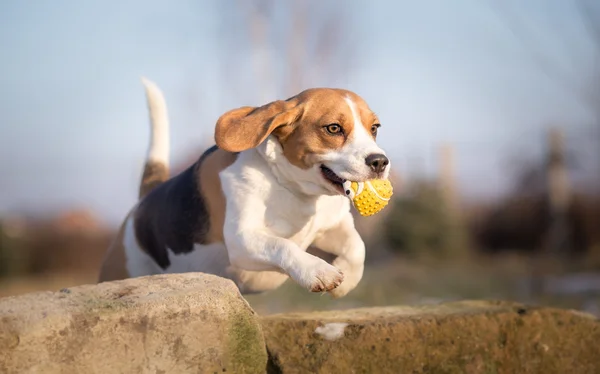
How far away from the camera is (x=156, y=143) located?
5004 millimetres

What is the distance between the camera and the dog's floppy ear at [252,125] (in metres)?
3.46

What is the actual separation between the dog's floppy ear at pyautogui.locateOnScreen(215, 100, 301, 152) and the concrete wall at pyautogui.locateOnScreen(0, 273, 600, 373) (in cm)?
67

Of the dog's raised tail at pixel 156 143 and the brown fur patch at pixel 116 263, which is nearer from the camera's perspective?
the brown fur patch at pixel 116 263

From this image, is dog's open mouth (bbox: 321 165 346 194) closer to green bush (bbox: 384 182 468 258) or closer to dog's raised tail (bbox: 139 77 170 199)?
dog's raised tail (bbox: 139 77 170 199)

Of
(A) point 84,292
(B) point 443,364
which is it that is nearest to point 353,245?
(B) point 443,364

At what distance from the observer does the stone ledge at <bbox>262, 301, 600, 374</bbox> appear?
10.4ft

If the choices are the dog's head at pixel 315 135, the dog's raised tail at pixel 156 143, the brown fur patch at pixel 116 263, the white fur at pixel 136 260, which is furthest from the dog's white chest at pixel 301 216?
the dog's raised tail at pixel 156 143

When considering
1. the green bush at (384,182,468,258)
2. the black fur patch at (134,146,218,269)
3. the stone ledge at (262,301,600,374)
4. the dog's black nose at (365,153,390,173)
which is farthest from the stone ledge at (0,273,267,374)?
the green bush at (384,182,468,258)

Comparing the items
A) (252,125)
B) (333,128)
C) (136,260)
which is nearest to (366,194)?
(333,128)

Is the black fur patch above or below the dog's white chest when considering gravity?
below

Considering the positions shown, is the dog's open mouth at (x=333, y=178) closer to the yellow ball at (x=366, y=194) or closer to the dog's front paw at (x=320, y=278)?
the yellow ball at (x=366, y=194)

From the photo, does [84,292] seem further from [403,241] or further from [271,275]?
[403,241]

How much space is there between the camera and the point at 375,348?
10.5ft

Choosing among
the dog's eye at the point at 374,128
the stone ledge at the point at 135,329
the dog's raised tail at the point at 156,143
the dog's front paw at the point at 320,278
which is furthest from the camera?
the dog's raised tail at the point at 156,143
